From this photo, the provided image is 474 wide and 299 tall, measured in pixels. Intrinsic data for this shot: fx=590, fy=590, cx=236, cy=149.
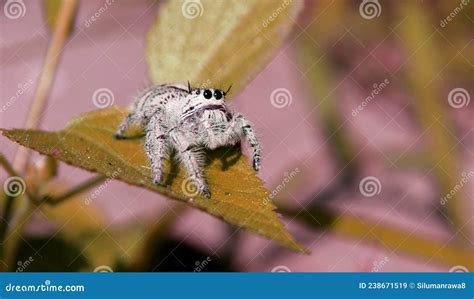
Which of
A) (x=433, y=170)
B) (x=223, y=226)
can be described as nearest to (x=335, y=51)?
(x=433, y=170)

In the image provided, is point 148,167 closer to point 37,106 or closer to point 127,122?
point 127,122

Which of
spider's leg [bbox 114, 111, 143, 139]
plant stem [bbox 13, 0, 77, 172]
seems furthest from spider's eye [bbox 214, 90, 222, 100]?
plant stem [bbox 13, 0, 77, 172]

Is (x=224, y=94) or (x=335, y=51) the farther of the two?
(x=335, y=51)

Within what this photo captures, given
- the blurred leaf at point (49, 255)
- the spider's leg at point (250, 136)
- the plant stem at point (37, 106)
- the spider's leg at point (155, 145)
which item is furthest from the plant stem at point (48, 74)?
the spider's leg at point (250, 136)

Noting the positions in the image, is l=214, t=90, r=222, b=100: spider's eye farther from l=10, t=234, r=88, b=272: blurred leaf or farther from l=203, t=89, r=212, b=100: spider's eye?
l=10, t=234, r=88, b=272: blurred leaf

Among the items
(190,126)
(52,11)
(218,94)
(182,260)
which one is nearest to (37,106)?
(52,11)

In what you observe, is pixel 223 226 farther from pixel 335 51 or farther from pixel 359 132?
pixel 335 51

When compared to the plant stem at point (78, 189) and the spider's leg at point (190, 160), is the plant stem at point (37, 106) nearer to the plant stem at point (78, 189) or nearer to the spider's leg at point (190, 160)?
the plant stem at point (78, 189)
